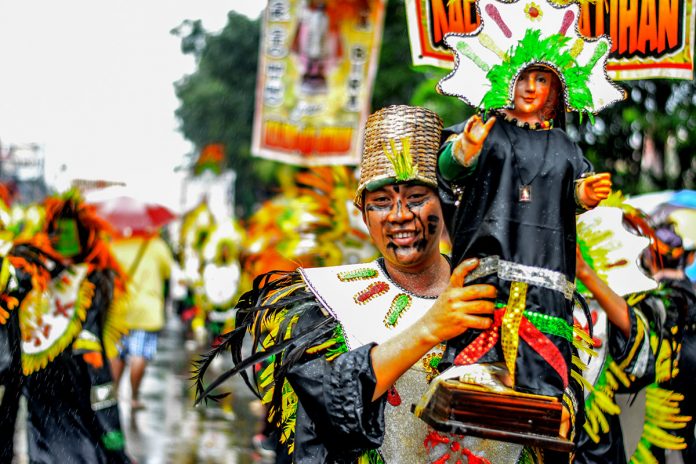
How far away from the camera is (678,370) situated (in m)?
4.81

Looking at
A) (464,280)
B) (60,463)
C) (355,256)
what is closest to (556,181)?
(464,280)

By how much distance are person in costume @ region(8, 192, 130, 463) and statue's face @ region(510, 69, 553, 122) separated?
3542 millimetres

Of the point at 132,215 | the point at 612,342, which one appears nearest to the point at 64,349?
the point at 612,342

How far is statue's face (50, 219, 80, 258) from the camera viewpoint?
22.4ft

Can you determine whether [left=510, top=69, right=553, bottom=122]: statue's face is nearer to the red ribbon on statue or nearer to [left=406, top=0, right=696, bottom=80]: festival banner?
the red ribbon on statue

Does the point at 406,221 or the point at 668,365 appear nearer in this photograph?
the point at 406,221

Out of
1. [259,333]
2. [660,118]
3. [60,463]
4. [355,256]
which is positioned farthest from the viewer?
[660,118]

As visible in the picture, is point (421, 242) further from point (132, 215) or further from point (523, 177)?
point (132, 215)

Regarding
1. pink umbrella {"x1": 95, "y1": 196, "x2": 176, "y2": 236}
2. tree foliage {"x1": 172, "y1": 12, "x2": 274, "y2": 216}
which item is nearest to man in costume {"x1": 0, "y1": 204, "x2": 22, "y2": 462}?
pink umbrella {"x1": 95, "y1": 196, "x2": 176, "y2": 236}

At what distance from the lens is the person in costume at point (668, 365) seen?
444 cm

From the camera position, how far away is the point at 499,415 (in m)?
2.53

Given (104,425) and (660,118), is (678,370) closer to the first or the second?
(104,425)

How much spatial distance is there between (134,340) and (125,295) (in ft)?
11.0

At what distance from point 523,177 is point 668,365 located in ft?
6.85
